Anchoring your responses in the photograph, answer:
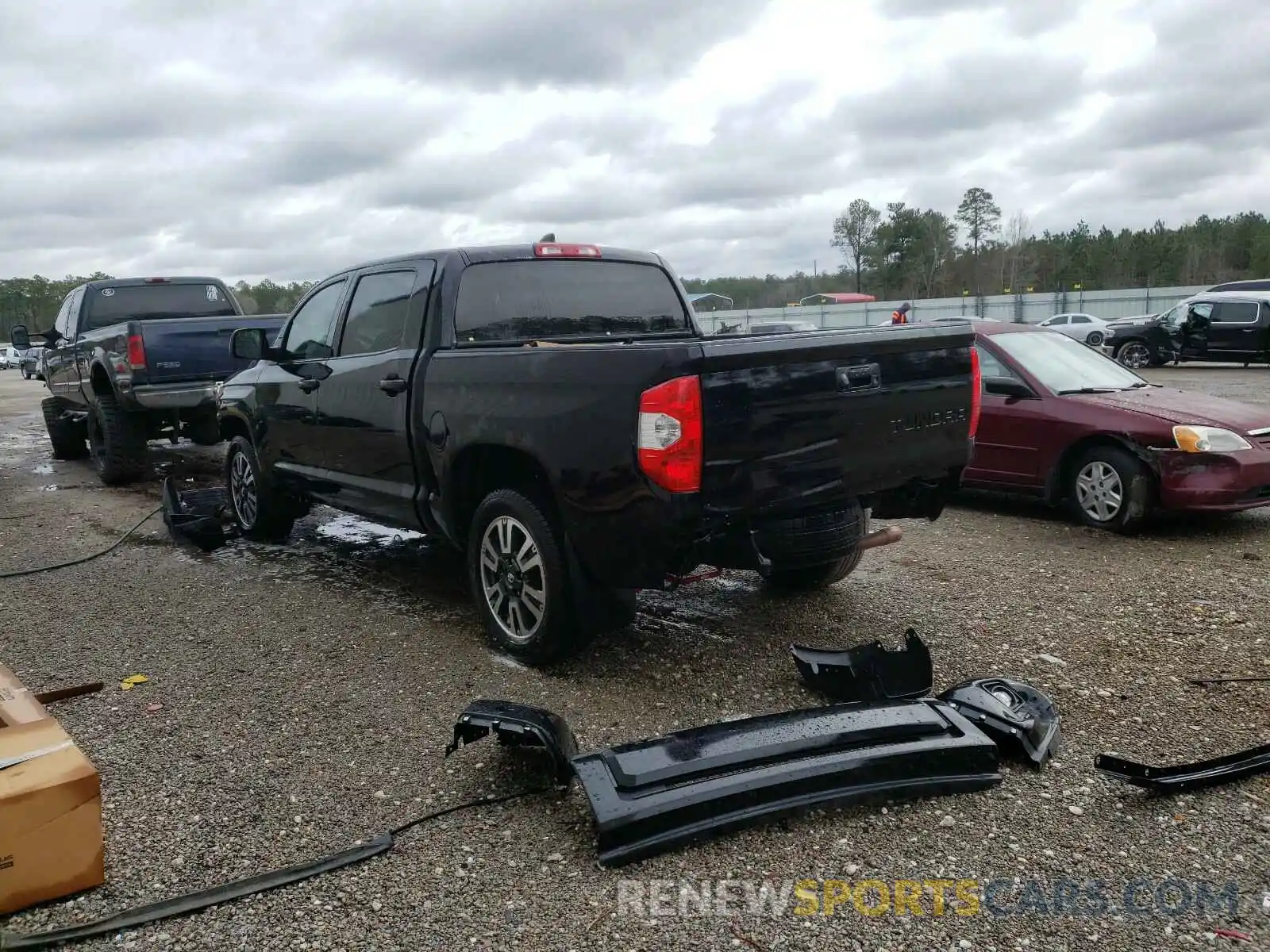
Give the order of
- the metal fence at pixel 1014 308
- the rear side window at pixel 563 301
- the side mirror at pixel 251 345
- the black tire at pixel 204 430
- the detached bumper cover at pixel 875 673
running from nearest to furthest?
the detached bumper cover at pixel 875 673
the rear side window at pixel 563 301
the side mirror at pixel 251 345
the black tire at pixel 204 430
the metal fence at pixel 1014 308

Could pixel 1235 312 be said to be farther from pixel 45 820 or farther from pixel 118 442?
pixel 45 820

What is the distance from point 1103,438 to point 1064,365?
1.04 meters

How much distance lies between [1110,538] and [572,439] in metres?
4.41

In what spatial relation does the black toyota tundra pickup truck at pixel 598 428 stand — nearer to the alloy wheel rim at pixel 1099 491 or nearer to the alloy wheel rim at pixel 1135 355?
the alloy wheel rim at pixel 1099 491

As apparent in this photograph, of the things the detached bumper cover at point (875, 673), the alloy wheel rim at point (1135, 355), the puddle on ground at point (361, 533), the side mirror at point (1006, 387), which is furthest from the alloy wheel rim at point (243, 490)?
the alloy wheel rim at point (1135, 355)

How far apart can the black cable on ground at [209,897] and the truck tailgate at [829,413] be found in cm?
159

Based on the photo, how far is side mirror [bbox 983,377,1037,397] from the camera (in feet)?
24.2

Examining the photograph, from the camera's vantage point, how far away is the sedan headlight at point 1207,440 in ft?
21.1

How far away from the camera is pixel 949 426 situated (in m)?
4.42

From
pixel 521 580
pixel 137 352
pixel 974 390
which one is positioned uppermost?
pixel 137 352

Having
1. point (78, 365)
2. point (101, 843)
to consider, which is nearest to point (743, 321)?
point (78, 365)

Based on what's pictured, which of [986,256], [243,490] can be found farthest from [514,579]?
[986,256]

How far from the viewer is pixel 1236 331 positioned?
20.8 metres

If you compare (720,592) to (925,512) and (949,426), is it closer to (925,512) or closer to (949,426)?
(925,512)
